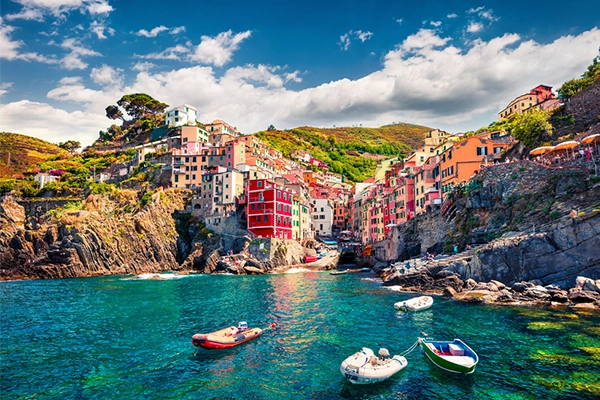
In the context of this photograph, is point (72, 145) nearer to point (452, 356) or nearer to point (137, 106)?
point (137, 106)

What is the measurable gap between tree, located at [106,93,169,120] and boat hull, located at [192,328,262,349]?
129m

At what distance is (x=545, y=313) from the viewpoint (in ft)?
99.6

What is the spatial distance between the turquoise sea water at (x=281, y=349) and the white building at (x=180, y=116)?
87.2 metres

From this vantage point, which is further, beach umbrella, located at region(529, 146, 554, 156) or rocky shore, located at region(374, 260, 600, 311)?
beach umbrella, located at region(529, 146, 554, 156)

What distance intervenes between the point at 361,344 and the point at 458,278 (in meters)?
22.6

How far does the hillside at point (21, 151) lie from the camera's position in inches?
5344

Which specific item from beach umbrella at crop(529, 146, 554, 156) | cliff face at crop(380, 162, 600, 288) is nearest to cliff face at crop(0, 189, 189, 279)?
cliff face at crop(380, 162, 600, 288)

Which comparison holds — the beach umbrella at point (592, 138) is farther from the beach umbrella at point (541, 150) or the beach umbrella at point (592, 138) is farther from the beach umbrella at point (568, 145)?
the beach umbrella at point (541, 150)

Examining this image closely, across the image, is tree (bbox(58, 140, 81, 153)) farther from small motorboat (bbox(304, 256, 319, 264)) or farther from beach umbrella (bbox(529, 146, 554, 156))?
beach umbrella (bbox(529, 146, 554, 156))

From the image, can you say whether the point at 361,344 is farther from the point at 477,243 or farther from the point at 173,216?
the point at 173,216

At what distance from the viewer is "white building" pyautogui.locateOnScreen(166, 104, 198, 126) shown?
12156 cm

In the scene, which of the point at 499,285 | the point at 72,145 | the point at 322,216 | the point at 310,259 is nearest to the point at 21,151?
the point at 72,145

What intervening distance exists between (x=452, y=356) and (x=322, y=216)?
9128cm

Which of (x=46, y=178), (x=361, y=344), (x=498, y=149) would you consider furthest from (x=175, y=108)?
(x=361, y=344)
